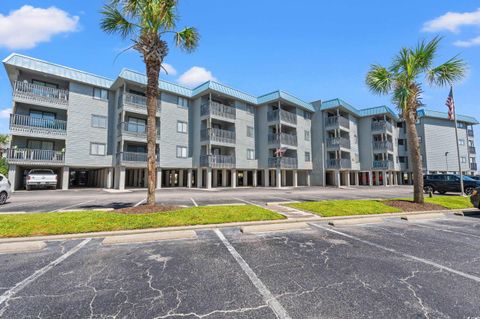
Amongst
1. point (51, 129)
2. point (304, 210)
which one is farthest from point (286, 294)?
point (51, 129)

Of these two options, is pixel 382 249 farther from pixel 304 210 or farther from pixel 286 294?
pixel 304 210

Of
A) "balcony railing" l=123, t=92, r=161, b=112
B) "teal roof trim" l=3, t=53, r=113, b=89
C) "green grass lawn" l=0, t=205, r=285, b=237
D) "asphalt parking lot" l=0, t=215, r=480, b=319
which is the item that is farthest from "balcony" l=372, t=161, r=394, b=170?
"teal roof trim" l=3, t=53, r=113, b=89

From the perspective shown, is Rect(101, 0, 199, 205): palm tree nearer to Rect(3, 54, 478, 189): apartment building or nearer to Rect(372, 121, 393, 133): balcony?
Rect(3, 54, 478, 189): apartment building

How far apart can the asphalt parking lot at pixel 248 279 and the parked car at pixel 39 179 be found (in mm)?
21812

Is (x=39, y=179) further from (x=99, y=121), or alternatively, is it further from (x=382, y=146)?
(x=382, y=146)

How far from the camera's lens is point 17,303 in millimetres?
3592

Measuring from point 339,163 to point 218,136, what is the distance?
2113cm

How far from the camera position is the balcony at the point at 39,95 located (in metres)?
23.7

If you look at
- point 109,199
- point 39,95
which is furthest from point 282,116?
point 39,95

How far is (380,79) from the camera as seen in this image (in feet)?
49.6

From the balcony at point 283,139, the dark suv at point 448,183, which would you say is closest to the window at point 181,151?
the balcony at point 283,139

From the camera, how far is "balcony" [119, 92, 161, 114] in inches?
1086

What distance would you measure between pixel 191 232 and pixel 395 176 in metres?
53.9

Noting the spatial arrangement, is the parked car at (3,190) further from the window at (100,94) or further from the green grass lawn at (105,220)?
the window at (100,94)
